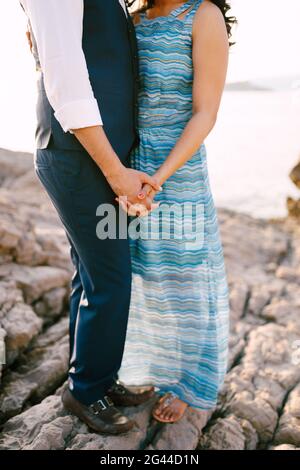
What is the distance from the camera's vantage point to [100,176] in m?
1.79

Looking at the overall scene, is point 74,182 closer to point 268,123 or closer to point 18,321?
point 18,321

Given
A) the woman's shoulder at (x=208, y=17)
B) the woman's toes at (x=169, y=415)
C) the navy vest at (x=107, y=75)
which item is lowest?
the woman's toes at (x=169, y=415)

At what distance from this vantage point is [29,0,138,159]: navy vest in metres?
1.65

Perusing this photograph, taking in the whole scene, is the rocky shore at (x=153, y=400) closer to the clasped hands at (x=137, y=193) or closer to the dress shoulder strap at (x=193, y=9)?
the clasped hands at (x=137, y=193)

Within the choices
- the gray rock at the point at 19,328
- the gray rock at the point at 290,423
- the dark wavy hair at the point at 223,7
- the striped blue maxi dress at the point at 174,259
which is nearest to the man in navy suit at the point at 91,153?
the striped blue maxi dress at the point at 174,259

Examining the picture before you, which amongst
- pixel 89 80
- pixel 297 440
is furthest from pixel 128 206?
pixel 297 440

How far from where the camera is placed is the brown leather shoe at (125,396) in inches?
90.8

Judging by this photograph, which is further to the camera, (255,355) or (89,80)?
(255,355)

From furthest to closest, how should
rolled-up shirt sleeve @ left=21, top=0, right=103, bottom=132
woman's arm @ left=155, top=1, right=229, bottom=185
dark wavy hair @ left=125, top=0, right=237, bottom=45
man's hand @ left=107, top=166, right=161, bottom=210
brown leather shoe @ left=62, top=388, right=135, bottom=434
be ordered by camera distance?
brown leather shoe @ left=62, top=388, right=135, bottom=434 < dark wavy hair @ left=125, top=0, right=237, bottom=45 < woman's arm @ left=155, top=1, right=229, bottom=185 < man's hand @ left=107, top=166, right=161, bottom=210 < rolled-up shirt sleeve @ left=21, top=0, right=103, bottom=132

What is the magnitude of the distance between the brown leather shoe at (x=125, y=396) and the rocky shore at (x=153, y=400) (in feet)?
0.14

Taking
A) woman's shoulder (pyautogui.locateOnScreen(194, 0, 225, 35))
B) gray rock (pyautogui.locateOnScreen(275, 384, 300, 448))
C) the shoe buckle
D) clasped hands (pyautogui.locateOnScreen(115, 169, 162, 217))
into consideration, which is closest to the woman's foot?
the shoe buckle

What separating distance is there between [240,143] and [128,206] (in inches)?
386

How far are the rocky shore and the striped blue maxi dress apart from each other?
0.68 ft

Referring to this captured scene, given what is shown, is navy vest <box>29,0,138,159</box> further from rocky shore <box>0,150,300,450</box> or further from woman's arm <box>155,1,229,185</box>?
rocky shore <box>0,150,300,450</box>
